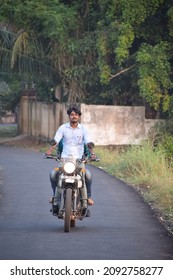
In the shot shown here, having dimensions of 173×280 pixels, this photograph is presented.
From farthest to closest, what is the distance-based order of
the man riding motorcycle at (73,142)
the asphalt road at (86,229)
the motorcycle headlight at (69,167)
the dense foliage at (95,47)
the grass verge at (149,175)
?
the dense foliage at (95,47) → the grass verge at (149,175) → the man riding motorcycle at (73,142) → the motorcycle headlight at (69,167) → the asphalt road at (86,229)

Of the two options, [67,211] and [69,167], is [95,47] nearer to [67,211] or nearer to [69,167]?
[69,167]

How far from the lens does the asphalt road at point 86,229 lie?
11094 millimetres

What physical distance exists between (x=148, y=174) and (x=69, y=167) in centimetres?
890

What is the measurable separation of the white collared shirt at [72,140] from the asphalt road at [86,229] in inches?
45.1

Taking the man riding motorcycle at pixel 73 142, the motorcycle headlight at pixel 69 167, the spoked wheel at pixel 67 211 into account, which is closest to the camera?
the spoked wheel at pixel 67 211

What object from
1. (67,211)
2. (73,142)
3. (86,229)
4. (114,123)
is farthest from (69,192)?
(114,123)

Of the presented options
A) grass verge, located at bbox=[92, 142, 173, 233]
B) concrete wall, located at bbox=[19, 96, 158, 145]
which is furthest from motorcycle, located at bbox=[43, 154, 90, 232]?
concrete wall, located at bbox=[19, 96, 158, 145]

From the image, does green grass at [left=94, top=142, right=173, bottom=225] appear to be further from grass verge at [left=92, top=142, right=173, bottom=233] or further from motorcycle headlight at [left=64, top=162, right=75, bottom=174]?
motorcycle headlight at [left=64, top=162, right=75, bottom=174]

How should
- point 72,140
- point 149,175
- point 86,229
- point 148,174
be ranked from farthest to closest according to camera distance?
point 149,175 < point 148,174 < point 72,140 < point 86,229

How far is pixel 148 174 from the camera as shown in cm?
2183

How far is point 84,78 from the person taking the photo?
34469 mm

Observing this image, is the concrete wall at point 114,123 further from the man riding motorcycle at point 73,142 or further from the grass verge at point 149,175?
the man riding motorcycle at point 73,142

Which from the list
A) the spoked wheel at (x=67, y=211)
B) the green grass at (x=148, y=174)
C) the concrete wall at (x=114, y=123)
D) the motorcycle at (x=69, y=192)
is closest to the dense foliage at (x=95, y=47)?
the concrete wall at (x=114, y=123)
